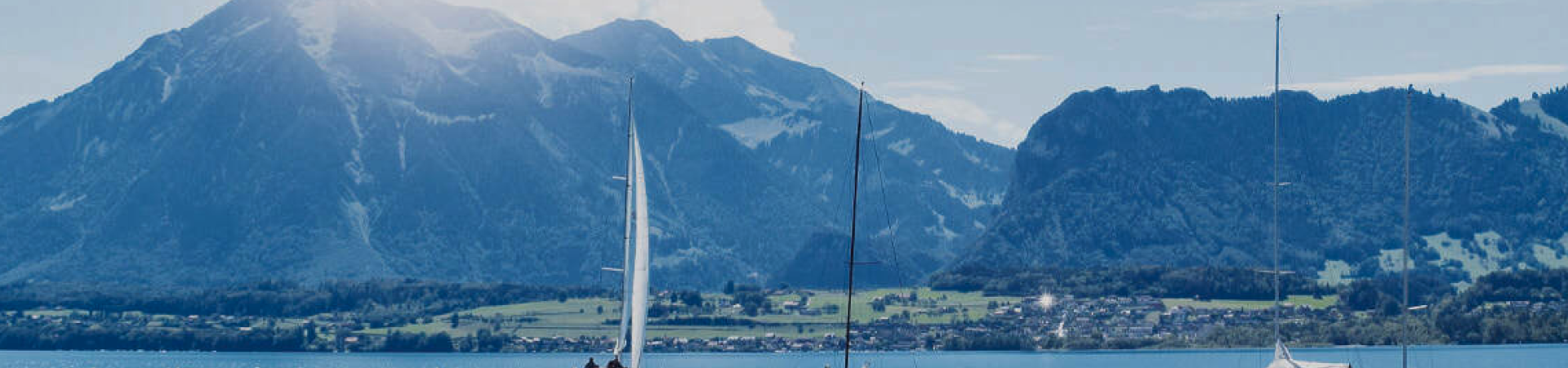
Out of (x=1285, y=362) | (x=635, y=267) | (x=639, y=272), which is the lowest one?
(x=1285, y=362)

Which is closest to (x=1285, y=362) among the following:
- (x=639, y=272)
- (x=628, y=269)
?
(x=639, y=272)

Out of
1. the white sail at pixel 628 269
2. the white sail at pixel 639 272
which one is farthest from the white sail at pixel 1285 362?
the white sail at pixel 628 269

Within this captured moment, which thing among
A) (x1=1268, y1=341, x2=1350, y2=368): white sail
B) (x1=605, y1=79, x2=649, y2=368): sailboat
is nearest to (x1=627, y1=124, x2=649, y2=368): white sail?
(x1=605, y1=79, x2=649, y2=368): sailboat

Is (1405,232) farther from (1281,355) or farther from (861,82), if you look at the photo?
(861,82)

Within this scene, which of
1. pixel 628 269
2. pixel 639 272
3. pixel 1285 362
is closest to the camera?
pixel 628 269

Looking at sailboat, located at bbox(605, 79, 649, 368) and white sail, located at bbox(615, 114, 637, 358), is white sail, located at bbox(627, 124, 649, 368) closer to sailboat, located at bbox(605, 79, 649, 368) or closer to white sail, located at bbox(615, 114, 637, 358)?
sailboat, located at bbox(605, 79, 649, 368)

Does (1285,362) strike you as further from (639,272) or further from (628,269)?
(628,269)

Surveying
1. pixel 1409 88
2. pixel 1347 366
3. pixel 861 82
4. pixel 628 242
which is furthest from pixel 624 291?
pixel 1409 88

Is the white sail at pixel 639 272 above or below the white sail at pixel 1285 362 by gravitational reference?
above

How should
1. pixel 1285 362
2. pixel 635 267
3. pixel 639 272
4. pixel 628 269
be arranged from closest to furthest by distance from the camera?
pixel 628 269
pixel 639 272
pixel 635 267
pixel 1285 362

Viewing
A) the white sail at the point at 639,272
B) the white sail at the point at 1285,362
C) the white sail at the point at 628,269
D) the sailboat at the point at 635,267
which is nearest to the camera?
the white sail at the point at 628,269

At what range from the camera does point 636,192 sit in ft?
319

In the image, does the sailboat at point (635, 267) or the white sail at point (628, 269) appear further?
the sailboat at point (635, 267)

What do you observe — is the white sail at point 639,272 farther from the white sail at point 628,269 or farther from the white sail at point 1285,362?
the white sail at point 1285,362
